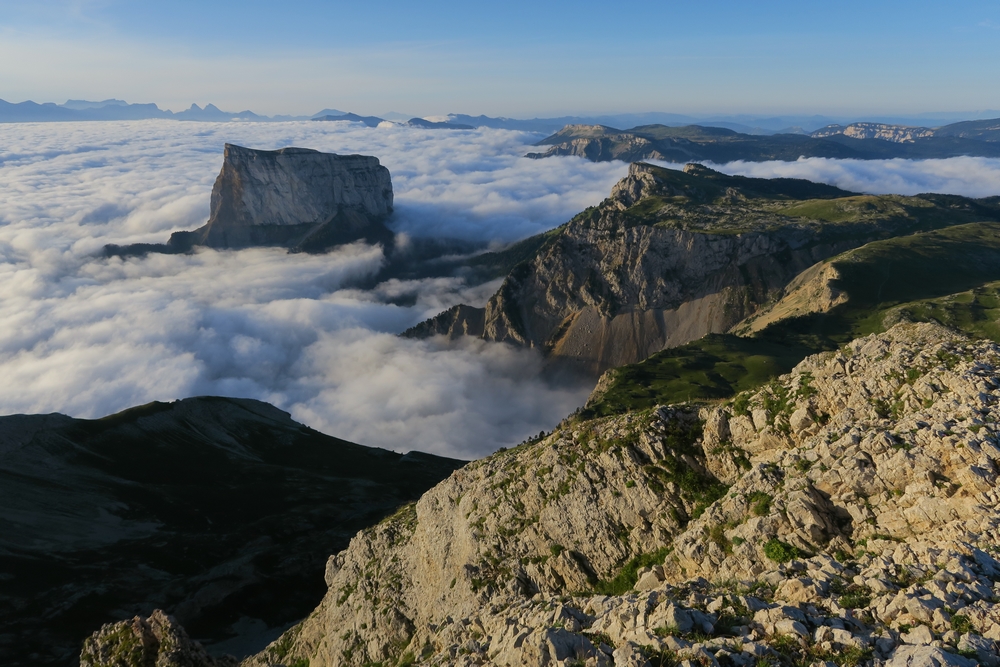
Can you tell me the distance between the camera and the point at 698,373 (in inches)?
7062

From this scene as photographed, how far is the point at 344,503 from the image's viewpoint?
13525 cm

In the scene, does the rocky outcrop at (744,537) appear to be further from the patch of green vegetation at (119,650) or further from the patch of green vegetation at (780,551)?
the patch of green vegetation at (119,650)

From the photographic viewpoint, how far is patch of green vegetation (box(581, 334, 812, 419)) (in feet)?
548

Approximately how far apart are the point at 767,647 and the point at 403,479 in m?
143

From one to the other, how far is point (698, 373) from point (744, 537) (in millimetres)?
162056

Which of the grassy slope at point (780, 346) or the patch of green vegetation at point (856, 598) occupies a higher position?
the patch of green vegetation at point (856, 598)

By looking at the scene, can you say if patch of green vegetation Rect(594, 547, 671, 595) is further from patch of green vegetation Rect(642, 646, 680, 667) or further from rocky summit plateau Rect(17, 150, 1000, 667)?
patch of green vegetation Rect(642, 646, 680, 667)

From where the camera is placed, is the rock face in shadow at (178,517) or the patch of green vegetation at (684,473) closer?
the patch of green vegetation at (684,473)

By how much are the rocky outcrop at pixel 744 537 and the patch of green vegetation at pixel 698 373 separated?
12315 cm

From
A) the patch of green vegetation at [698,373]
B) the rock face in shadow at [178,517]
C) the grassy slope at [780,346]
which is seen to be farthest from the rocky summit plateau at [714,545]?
the grassy slope at [780,346]

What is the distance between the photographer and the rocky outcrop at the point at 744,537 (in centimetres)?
1839

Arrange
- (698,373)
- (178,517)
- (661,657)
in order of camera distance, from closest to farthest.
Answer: (661,657) < (178,517) < (698,373)

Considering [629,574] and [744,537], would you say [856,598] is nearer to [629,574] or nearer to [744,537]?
[744,537]

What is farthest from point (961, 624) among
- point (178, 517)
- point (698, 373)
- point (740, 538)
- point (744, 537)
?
point (698, 373)
